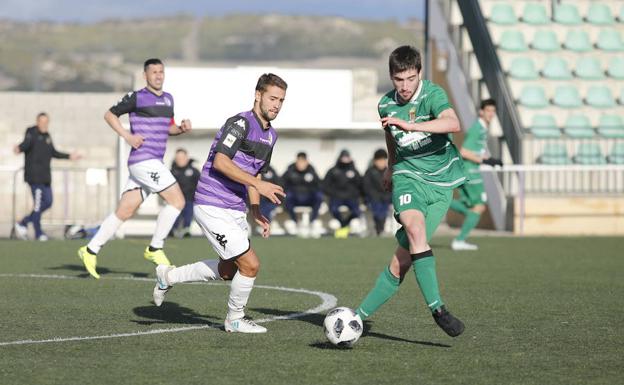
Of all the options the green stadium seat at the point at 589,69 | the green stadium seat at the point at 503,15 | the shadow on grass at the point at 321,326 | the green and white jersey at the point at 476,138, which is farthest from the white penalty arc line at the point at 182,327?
the green stadium seat at the point at 503,15

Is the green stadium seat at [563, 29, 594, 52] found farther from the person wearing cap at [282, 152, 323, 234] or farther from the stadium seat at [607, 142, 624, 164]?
the person wearing cap at [282, 152, 323, 234]

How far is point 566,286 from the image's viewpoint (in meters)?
11.6

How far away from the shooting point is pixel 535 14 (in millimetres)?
26844

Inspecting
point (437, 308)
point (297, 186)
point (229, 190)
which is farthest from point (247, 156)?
point (297, 186)

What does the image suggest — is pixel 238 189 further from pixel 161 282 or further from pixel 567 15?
pixel 567 15

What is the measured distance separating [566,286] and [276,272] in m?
3.15

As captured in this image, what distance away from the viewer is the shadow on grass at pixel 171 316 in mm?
8552

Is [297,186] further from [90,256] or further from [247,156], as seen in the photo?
[247,156]

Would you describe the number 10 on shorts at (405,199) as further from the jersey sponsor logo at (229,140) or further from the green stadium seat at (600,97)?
the green stadium seat at (600,97)

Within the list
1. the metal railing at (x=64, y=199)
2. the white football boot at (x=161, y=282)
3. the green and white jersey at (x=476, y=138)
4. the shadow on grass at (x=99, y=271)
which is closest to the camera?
the white football boot at (x=161, y=282)

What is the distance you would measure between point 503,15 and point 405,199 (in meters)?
19.7

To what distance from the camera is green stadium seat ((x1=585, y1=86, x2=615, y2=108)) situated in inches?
987

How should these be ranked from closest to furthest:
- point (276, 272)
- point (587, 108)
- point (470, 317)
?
A: point (470, 317), point (276, 272), point (587, 108)

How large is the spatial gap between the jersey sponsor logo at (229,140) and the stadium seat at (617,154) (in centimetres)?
1642
